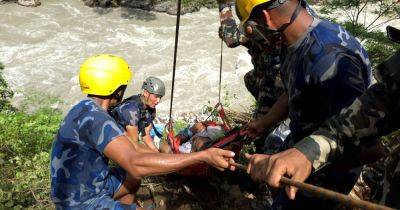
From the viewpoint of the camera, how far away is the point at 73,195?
3.26 metres

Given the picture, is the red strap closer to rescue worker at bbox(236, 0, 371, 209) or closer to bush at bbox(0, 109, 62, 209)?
rescue worker at bbox(236, 0, 371, 209)

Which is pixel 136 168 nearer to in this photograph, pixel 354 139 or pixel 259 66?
pixel 354 139

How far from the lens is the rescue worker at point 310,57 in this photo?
2.40 metres

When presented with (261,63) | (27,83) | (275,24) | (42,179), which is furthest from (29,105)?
(275,24)

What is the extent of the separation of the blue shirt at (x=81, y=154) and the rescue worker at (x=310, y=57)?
1.19 m

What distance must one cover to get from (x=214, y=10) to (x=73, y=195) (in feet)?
54.3

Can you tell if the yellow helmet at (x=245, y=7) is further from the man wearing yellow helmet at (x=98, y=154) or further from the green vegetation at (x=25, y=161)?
the green vegetation at (x=25, y=161)

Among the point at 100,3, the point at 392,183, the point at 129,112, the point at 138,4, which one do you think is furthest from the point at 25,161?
the point at 138,4

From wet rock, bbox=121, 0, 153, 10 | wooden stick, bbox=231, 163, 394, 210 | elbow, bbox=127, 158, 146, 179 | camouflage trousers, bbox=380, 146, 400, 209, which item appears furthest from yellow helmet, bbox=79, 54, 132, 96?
wet rock, bbox=121, 0, 153, 10

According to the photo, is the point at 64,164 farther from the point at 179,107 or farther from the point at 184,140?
the point at 179,107

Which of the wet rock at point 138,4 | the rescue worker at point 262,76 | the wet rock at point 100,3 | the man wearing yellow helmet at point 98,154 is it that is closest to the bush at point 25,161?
the man wearing yellow helmet at point 98,154

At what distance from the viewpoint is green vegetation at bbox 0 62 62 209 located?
432cm

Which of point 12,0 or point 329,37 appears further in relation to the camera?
point 12,0

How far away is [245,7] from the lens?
250 cm
